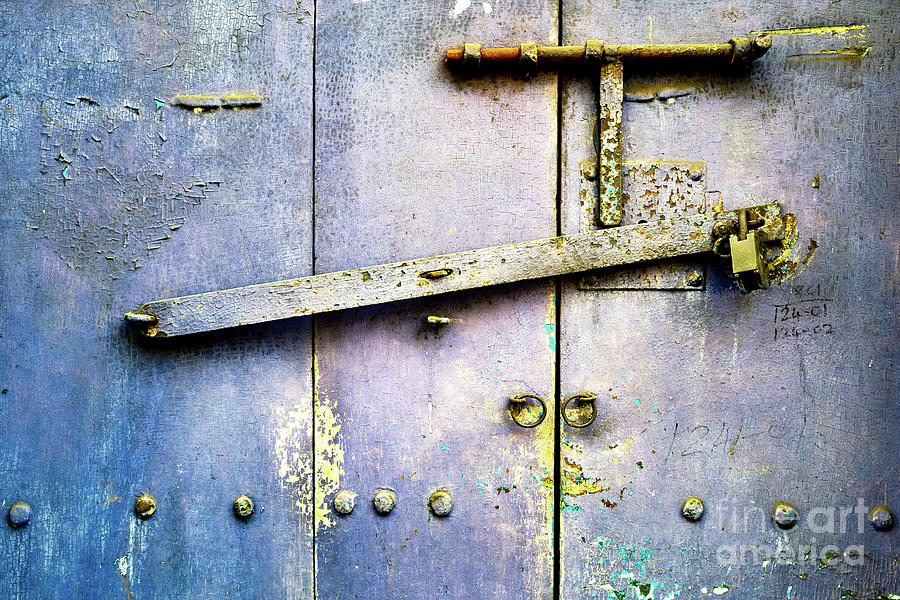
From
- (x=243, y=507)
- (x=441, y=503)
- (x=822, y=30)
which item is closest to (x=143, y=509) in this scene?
(x=243, y=507)

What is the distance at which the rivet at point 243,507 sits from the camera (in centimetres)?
125

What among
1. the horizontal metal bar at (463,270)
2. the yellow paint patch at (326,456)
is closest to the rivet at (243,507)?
the yellow paint patch at (326,456)

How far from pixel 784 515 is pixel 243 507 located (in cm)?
104

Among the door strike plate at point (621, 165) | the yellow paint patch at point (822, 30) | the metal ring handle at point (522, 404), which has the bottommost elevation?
the metal ring handle at point (522, 404)

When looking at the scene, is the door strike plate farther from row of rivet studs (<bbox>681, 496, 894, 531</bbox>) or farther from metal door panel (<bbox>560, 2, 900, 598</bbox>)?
row of rivet studs (<bbox>681, 496, 894, 531</bbox>)

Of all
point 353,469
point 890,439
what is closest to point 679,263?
point 890,439

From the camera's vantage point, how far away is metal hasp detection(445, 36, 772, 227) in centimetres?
119

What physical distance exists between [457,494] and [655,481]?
1.27 ft

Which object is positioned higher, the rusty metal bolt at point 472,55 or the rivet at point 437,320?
the rusty metal bolt at point 472,55

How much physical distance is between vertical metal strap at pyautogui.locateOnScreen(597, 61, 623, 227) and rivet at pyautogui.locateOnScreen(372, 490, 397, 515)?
670 mm

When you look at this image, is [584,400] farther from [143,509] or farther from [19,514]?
[19,514]

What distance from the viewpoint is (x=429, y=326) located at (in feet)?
4.14

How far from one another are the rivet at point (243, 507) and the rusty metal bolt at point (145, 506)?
0.16 metres

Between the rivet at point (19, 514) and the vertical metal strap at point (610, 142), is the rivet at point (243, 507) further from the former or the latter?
the vertical metal strap at point (610, 142)
